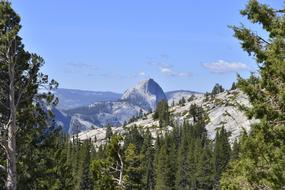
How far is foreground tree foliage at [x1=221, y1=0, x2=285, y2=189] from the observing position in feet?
55.4

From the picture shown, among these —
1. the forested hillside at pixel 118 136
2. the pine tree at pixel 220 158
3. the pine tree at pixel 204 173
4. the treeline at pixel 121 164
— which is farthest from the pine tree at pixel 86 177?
the forested hillside at pixel 118 136

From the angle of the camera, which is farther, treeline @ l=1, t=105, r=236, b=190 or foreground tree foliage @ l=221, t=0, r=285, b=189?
treeline @ l=1, t=105, r=236, b=190

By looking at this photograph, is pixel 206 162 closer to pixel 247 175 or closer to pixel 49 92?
pixel 49 92

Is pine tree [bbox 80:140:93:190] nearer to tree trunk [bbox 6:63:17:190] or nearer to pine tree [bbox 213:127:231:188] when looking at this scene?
pine tree [bbox 213:127:231:188]

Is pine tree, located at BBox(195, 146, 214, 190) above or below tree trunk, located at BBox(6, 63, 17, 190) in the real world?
below

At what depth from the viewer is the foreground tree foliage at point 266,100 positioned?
16891 millimetres

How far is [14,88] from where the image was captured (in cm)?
2764

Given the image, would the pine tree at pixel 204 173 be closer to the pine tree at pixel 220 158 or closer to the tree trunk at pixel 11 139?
the pine tree at pixel 220 158

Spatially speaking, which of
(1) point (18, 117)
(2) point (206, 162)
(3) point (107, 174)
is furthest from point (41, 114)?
(2) point (206, 162)

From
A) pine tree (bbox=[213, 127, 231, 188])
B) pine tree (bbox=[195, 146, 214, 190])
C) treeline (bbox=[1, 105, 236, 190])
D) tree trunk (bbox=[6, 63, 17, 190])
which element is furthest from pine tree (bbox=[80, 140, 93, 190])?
tree trunk (bbox=[6, 63, 17, 190])

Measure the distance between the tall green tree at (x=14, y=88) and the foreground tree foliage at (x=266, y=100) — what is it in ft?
42.2

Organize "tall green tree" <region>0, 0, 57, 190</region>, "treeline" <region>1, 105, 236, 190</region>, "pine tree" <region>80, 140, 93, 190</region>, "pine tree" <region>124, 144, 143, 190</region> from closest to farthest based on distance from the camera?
"tall green tree" <region>0, 0, 57, 190</region> < "treeline" <region>1, 105, 236, 190</region> < "pine tree" <region>124, 144, 143, 190</region> < "pine tree" <region>80, 140, 93, 190</region>

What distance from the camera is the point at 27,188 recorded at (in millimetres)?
31172

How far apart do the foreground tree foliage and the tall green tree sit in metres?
12.9
